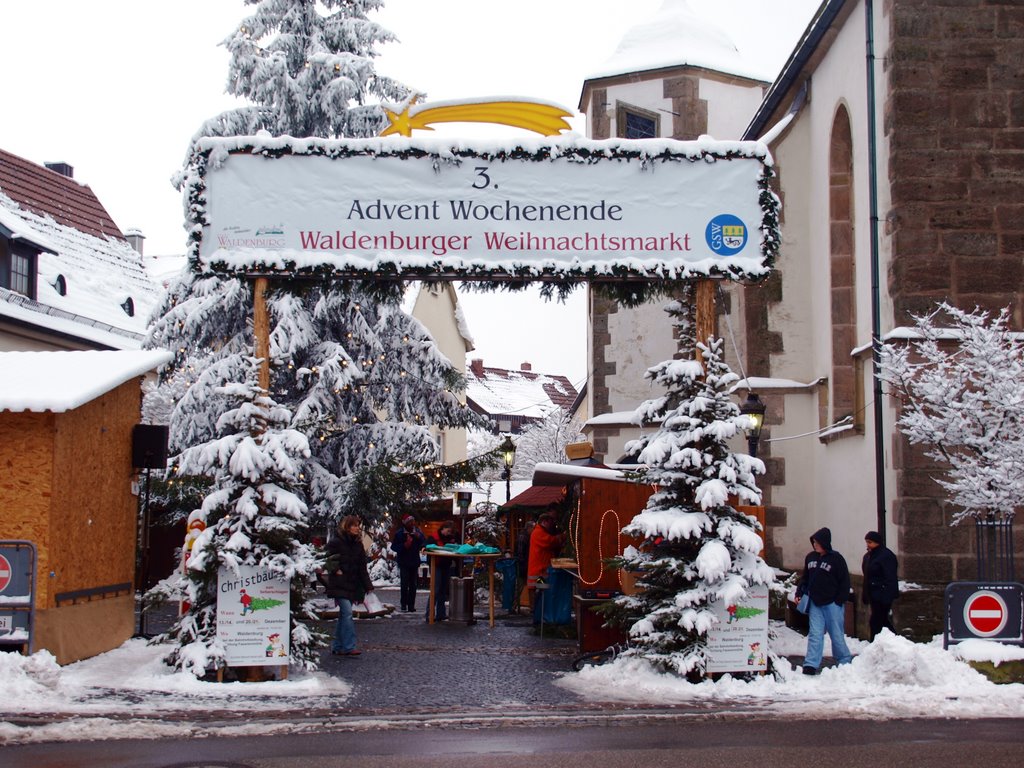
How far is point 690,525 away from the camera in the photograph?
40.6 feet

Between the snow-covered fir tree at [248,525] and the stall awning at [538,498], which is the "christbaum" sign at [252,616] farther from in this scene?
the stall awning at [538,498]

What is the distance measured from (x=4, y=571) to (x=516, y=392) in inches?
3233

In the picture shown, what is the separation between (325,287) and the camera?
13.4 m

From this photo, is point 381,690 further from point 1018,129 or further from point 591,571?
point 1018,129

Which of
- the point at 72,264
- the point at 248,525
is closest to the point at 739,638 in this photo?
the point at 248,525

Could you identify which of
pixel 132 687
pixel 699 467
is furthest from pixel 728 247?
pixel 132 687

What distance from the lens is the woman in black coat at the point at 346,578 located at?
14.8 m

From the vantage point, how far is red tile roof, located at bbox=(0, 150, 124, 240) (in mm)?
32188

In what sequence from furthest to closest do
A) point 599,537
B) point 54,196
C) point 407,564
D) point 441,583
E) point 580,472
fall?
point 54,196 → point 407,564 → point 441,583 → point 580,472 → point 599,537

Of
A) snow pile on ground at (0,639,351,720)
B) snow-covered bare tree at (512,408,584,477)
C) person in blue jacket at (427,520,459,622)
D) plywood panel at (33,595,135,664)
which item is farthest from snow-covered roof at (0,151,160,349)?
snow-covered bare tree at (512,408,584,477)

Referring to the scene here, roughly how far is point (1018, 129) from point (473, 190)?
7.03m

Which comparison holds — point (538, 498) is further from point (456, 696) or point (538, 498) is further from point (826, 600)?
point (456, 696)

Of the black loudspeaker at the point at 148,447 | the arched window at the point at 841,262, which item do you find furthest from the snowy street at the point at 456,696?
the arched window at the point at 841,262

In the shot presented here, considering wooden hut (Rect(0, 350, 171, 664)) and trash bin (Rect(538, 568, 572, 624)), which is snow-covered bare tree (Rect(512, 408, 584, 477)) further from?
wooden hut (Rect(0, 350, 171, 664))
